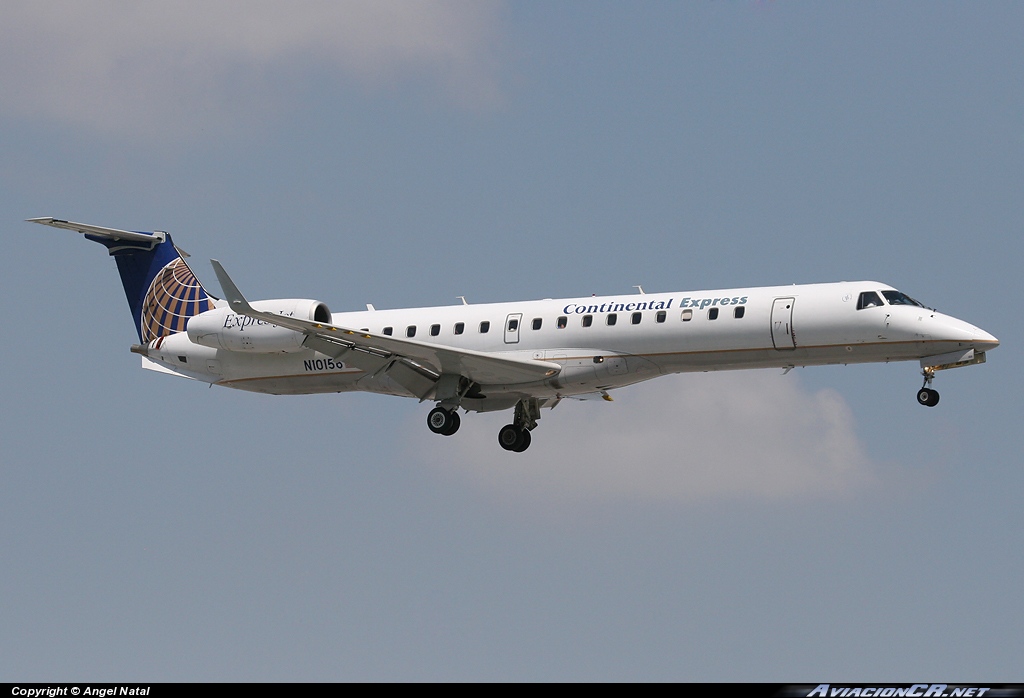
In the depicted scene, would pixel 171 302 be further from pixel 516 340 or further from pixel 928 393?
pixel 928 393

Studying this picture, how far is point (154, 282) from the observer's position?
3700 cm

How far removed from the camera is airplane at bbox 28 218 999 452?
101 feet

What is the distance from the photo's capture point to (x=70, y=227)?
1380 inches

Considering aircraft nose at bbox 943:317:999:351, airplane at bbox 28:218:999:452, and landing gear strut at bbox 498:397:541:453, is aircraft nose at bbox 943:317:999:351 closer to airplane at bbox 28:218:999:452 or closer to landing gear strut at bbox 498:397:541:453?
airplane at bbox 28:218:999:452

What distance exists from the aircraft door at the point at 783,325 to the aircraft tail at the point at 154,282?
13504 millimetres

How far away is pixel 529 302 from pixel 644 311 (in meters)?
2.91

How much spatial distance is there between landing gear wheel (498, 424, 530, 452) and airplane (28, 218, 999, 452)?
4 centimetres

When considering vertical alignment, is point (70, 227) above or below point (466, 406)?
above

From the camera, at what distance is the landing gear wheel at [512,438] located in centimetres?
3541

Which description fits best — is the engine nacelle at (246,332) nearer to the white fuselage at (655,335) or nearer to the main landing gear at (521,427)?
the white fuselage at (655,335)
